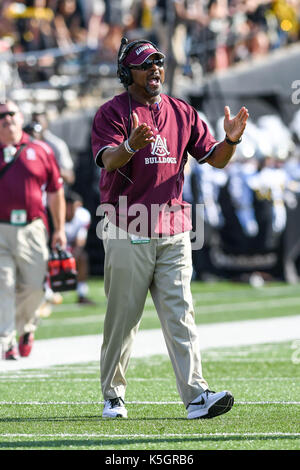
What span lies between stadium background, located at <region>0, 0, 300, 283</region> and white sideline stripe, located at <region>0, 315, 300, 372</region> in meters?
6.13

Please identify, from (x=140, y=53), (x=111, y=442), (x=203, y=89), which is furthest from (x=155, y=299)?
(x=203, y=89)

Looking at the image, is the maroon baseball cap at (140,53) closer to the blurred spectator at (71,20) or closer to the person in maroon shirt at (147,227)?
the person in maroon shirt at (147,227)

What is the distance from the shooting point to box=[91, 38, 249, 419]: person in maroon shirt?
6730 mm

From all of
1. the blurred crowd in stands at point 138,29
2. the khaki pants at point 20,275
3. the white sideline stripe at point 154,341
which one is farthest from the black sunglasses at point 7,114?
the blurred crowd in stands at point 138,29

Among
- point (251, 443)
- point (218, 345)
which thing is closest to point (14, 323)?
point (218, 345)

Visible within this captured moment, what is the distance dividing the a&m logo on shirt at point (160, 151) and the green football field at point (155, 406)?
152cm

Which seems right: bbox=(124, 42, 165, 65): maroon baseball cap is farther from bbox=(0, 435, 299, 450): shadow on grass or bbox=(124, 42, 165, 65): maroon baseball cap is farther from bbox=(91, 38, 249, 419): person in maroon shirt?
bbox=(0, 435, 299, 450): shadow on grass

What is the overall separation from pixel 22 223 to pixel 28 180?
383 millimetres

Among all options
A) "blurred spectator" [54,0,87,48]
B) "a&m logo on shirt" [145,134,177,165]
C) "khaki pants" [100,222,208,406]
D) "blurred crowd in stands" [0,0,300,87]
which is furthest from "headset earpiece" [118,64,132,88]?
"blurred spectator" [54,0,87,48]

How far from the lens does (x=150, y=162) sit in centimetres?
673

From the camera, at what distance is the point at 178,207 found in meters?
6.90

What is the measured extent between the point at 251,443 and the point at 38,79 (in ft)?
50.1

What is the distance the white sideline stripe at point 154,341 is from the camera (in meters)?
10.3
